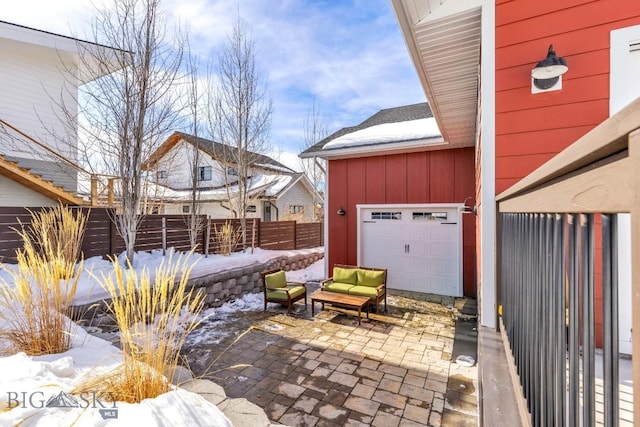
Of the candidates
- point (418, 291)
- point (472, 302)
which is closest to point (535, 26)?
point (472, 302)

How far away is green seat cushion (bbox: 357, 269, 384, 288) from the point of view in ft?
19.0

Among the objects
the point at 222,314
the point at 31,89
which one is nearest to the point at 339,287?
the point at 222,314

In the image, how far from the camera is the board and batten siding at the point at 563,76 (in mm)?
2209

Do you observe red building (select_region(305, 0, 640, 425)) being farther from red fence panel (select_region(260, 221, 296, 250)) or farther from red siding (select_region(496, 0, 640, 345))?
red fence panel (select_region(260, 221, 296, 250))

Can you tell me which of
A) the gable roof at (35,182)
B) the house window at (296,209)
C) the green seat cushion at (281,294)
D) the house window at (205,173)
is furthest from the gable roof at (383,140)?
the house window at (205,173)

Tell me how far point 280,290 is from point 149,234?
3374 millimetres

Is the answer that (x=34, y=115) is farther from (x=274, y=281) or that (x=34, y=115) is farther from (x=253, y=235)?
(x=274, y=281)

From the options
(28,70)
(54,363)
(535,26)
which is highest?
(28,70)

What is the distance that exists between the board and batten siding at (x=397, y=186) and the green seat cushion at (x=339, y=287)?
163 cm

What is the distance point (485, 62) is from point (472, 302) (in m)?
5.09

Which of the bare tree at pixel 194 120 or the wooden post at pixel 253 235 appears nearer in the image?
the bare tree at pixel 194 120

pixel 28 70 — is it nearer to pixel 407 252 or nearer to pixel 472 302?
pixel 407 252

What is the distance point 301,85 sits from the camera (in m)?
11.9

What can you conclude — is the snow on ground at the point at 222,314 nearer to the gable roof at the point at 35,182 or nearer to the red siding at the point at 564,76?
the red siding at the point at 564,76
